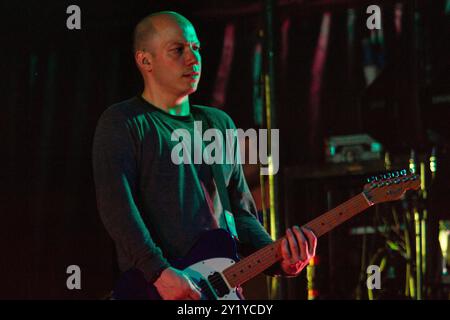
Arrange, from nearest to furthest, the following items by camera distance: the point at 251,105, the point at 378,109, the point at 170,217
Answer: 1. the point at 170,217
2. the point at 378,109
3. the point at 251,105

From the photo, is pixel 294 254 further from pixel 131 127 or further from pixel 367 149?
pixel 367 149

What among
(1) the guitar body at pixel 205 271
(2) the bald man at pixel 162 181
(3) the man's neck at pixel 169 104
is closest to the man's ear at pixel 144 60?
(2) the bald man at pixel 162 181

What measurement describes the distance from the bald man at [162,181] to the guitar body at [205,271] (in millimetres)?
31

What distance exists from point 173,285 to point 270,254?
42cm

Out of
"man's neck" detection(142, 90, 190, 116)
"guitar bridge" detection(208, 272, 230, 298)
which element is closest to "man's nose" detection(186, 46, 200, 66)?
"man's neck" detection(142, 90, 190, 116)

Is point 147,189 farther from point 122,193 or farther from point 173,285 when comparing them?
point 173,285

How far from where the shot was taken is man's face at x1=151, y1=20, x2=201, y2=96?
2586 mm

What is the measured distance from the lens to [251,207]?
8.91ft

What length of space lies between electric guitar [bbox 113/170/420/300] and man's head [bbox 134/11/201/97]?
1.84ft

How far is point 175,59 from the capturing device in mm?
2588

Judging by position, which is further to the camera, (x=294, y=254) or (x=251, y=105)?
(x=251, y=105)

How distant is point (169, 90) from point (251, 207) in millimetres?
543

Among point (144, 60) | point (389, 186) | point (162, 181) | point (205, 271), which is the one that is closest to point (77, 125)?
point (144, 60)
